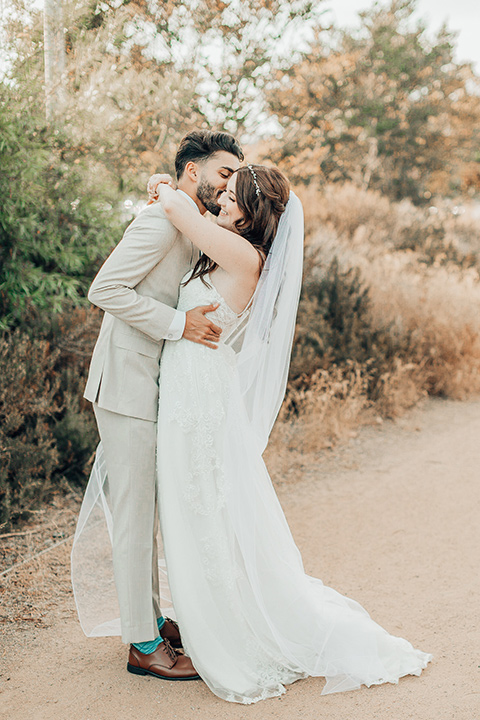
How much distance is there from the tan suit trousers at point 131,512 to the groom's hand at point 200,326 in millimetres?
427

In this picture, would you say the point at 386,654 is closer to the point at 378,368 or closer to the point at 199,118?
the point at 378,368

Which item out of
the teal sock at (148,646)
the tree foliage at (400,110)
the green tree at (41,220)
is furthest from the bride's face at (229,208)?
the tree foliage at (400,110)

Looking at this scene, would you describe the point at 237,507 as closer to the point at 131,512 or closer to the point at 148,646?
the point at 131,512

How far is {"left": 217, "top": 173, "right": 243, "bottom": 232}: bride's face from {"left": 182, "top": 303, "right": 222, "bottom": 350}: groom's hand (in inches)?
14.6

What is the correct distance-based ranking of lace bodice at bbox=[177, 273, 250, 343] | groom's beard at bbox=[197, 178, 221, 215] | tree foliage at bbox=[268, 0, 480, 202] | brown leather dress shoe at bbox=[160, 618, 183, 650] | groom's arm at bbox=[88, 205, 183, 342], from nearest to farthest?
1. groom's arm at bbox=[88, 205, 183, 342]
2. lace bodice at bbox=[177, 273, 250, 343]
3. groom's beard at bbox=[197, 178, 221, 215]
4. brown leather dress shoe at bbox=[160, 618, 183, 650]
5. tree foliage at bbox=[268, 0, 480, 202]

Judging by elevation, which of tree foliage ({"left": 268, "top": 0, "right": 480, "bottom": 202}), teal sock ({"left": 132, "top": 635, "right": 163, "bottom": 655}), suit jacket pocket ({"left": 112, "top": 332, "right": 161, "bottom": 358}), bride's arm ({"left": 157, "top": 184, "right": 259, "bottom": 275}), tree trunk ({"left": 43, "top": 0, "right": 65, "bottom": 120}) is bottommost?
teal sock ({"left": 132, "top": 635, "right": 163, "bottom": 655})

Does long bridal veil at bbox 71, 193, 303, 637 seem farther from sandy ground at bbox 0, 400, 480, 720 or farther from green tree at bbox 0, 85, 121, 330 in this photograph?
green tree at bbox 0, 85, 121, 330

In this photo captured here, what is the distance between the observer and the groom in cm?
264

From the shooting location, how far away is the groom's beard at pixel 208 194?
116 inches

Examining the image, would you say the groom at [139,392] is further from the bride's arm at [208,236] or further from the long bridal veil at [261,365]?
the long bridal veil at [261,365]

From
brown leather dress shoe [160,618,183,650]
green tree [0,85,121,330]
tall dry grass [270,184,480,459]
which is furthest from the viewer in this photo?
tall dry grass [270,184,480,459]

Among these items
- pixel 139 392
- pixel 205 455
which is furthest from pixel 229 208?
pixel 205 455

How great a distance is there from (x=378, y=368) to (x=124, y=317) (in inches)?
205

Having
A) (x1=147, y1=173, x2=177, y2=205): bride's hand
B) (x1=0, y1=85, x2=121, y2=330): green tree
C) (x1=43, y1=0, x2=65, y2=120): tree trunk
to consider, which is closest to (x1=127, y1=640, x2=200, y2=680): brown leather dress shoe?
(x1=147, y1=173, x2=177, y2=205): bride's hand
